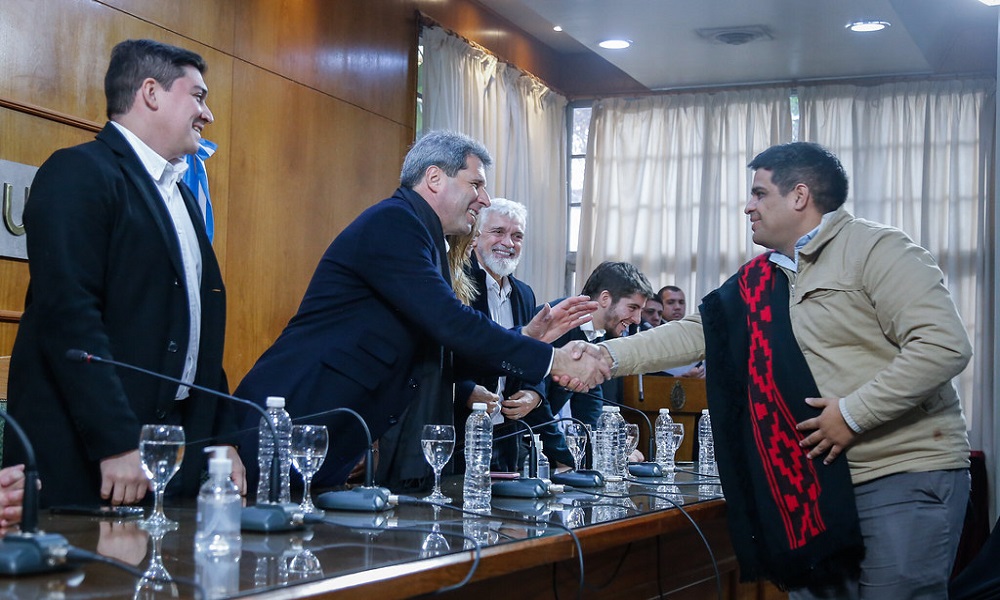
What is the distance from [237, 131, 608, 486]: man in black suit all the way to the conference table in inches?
10.7

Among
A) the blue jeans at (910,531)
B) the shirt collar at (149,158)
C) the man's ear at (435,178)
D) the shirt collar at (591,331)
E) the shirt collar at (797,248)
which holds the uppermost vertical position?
the man's ear at (435,178)

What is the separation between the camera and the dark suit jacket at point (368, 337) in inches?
94.6

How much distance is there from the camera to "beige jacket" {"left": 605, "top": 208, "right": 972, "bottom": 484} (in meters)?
2.29

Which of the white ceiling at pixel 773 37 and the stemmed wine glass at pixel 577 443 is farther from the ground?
the white ceiling at pixel 773 37

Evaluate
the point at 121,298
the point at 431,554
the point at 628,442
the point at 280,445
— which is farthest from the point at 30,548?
the point at 628,442

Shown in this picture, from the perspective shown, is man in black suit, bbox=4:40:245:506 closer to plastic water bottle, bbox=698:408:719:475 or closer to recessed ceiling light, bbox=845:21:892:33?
plastic water bottle, bbox=698:408:719:475

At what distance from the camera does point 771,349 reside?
99.7 inches

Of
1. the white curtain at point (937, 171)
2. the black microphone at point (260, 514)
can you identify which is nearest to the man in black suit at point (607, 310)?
the black microphone at point (260, 514)

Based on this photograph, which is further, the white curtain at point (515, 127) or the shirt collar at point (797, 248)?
the white curtain at point (515, 127)

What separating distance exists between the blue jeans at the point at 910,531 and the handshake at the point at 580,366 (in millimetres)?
824

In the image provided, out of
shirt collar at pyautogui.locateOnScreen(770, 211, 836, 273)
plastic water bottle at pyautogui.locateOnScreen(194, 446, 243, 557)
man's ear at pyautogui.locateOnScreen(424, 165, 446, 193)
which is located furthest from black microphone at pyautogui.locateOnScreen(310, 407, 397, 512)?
shirt collar at pyautogui.locateOnScreen(770, 211, 836, 273)

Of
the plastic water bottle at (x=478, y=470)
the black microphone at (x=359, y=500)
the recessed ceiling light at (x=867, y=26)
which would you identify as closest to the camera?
the black microphone at (x=359, y=500)

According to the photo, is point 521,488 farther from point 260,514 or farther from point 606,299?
point 606,299

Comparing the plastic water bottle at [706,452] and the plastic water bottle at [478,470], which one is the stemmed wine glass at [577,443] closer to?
the plastic water bottle at [706,452]
